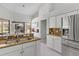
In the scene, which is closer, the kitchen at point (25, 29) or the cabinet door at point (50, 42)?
the kitchen at point (25, 29)

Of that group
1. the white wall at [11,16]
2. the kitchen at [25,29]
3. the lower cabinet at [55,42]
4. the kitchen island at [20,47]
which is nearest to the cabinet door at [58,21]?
the lower cabinet at [55,42]

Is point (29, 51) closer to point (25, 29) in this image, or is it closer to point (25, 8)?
point (25, 29)

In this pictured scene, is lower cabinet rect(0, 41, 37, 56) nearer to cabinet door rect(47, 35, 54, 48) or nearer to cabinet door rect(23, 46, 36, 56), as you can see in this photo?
cabinet door rect(23, 46, 36, 56)

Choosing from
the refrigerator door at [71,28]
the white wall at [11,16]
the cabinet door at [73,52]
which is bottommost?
the cabinet door at [73,52]

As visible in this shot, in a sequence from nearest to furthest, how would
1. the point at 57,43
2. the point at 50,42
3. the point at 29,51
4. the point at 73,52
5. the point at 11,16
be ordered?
1. the point at 11,16
2. the point at 73,52
3. the point at 29,51
4. the point at 50,42
5. the point at 57,43

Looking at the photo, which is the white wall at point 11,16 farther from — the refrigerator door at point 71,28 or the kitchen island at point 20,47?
the refrigerator door at point 71,28

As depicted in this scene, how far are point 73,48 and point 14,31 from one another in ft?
5.53

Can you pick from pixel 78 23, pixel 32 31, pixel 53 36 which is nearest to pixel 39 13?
pixel 32 31

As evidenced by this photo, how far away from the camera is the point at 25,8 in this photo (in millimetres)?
2758

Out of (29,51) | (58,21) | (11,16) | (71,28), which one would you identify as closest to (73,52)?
(71,28)

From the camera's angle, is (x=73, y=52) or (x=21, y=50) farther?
(x=73, y=52)

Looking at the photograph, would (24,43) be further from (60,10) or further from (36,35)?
(60,10)

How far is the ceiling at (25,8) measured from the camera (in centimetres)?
261

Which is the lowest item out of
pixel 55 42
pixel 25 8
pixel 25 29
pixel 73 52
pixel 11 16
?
pixel 73 52
